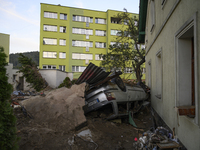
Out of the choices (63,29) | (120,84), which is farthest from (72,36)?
(120,84)

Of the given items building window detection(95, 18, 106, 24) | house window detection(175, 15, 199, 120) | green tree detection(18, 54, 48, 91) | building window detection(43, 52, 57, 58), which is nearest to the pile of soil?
house window detection(175, 15, 199, 120)

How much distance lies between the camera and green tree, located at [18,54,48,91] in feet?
46.3

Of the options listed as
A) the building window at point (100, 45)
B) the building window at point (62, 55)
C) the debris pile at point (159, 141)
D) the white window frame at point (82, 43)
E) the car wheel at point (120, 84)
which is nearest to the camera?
the debris pile at point (159, 141)

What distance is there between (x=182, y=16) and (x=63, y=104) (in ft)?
13.8

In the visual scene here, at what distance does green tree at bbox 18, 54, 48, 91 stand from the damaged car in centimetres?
899

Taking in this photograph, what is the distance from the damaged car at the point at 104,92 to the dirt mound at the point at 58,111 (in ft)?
1.51

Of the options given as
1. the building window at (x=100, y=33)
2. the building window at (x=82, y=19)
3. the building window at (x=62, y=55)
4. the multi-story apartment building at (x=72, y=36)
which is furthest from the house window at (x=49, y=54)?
the building window at (x=100, y=33)

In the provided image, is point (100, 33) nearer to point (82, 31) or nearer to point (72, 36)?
point (82, 31)

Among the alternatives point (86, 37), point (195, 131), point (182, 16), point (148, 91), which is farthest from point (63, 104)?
point (86, 37)

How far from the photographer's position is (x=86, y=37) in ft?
96.4

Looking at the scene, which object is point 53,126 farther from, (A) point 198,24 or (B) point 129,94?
(A) point 198,24

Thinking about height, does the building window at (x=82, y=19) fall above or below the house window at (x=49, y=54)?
above

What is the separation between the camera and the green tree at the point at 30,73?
46.3 feet

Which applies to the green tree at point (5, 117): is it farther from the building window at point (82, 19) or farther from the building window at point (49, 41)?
the building window at point (82, 19)
